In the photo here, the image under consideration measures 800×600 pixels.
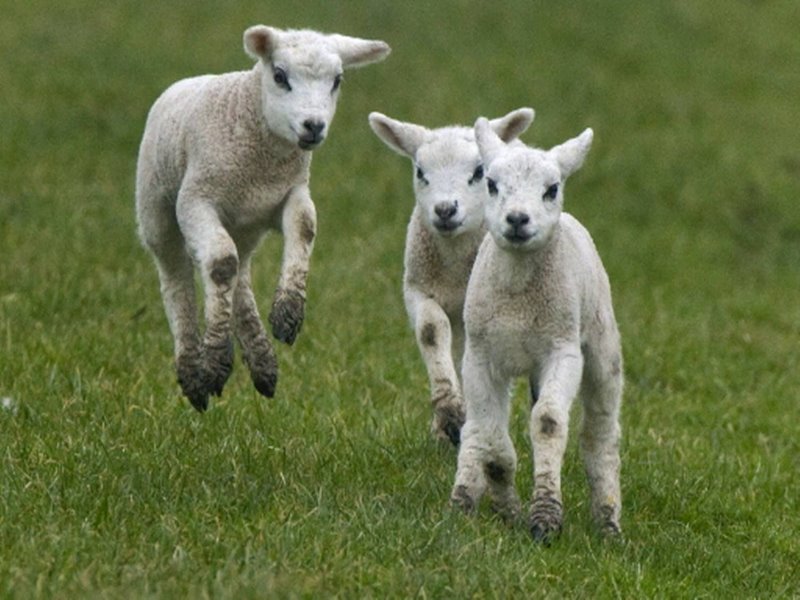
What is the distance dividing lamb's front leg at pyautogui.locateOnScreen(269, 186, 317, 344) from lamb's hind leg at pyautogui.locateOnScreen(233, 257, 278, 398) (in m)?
0.40

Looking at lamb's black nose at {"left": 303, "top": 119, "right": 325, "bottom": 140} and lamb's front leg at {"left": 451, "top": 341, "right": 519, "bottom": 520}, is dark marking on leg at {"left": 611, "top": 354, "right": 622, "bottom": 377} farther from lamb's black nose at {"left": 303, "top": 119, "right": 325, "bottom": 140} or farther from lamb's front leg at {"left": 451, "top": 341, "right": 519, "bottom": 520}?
lamb's black nose at {"left": 303, "top": 119, "right": 325, "bottom": 140}

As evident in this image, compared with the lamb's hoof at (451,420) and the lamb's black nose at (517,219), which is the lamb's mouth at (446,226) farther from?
the lamb's black nose at (517,219)

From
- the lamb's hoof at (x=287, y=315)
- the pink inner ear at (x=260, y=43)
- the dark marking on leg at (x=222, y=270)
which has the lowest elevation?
the lamb's hoof at (x=287, y=315)

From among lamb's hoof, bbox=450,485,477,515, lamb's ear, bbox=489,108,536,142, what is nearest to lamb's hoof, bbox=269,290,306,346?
lamb's hoof, bbox=450,485,477,515

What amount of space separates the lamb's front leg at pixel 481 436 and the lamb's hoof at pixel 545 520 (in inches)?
14.9

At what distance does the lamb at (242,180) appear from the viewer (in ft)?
25.7

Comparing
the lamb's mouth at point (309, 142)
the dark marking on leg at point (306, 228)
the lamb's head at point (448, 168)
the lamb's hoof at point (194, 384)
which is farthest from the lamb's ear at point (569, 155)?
the lamb's hoof at point (194, 384)

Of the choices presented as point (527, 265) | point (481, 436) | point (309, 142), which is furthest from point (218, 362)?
point (527, 265)

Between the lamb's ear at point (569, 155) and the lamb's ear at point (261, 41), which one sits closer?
the lamb's ear at point (569, 155)

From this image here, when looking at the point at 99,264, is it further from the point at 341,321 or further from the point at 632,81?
the point at 632,81

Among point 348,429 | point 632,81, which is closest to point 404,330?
point 348,429

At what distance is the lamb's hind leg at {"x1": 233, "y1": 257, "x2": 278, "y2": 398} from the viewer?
8109 mm

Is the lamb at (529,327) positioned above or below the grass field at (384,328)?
above

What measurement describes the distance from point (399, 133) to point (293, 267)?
A: 1338mm
